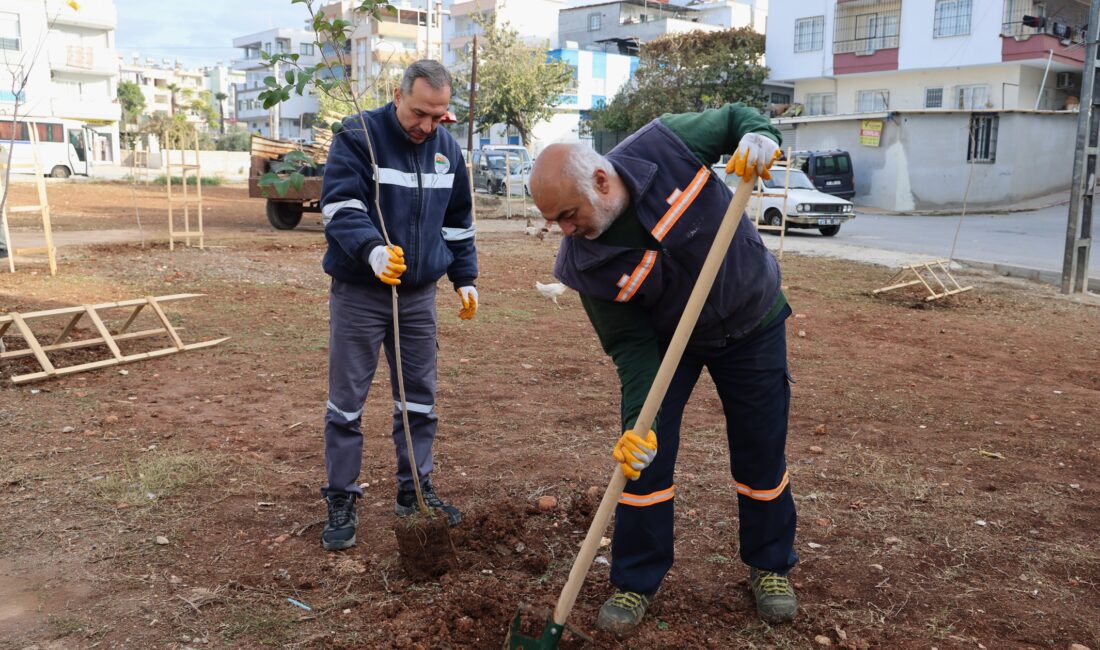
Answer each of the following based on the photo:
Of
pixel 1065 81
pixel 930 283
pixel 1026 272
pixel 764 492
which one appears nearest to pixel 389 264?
pixel 764 492

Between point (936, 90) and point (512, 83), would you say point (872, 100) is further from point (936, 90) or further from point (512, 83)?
point (512, 83)

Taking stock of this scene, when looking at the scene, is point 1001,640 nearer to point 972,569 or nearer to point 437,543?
point 972,569

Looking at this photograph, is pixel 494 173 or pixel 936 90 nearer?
pixel 494 173

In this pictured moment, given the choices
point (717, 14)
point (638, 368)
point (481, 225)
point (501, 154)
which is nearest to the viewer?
point (638, 368)

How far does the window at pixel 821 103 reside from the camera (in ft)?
120

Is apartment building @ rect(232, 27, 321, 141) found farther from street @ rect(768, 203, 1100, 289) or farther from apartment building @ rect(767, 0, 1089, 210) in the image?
street @ rect(768, 203, 1100, 289)

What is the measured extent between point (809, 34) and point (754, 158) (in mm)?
37432

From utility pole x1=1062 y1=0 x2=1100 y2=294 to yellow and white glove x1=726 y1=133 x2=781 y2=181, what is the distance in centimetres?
943

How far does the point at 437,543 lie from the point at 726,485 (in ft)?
4.95

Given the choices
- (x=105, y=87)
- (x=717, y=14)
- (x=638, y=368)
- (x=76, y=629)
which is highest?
(x=717, y=14)

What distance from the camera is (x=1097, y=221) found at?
74.5 ft

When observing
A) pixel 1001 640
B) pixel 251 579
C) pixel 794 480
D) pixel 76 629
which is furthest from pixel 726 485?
pixel 76 629

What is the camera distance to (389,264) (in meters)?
2.98

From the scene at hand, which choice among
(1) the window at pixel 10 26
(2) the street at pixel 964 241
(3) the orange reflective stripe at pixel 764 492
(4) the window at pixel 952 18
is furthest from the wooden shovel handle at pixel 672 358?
(1) the window at pixel 10 26
